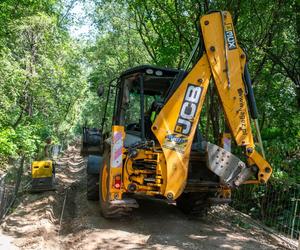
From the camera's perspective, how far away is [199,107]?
7.04m

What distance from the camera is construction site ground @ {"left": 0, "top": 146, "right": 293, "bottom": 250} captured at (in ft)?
21.9

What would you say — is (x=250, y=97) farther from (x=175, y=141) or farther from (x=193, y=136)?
(x=175, y=141)

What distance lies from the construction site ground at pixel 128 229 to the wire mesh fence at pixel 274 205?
0.58 metres

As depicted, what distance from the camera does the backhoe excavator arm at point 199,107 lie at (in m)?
6.96

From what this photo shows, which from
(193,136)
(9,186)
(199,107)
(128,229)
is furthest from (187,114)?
(9,186)

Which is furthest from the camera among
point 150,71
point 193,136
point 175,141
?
point 150,71

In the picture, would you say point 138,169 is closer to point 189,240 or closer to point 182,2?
point 189,240

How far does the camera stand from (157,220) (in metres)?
8.18

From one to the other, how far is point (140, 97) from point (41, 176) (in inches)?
194

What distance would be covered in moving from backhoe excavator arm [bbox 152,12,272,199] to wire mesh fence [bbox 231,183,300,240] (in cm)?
168

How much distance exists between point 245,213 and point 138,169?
14.1 feet

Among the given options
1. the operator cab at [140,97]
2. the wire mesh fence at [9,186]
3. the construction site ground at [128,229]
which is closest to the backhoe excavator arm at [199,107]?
the operator cab at [140,97]

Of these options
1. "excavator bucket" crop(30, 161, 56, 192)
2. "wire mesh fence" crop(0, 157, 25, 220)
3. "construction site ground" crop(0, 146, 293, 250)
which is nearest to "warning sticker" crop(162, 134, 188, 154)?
"construction site ground" crop(0, 146, 293, 250)

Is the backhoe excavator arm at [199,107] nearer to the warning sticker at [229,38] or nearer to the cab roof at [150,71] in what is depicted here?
the warning sticker at [229,38]
